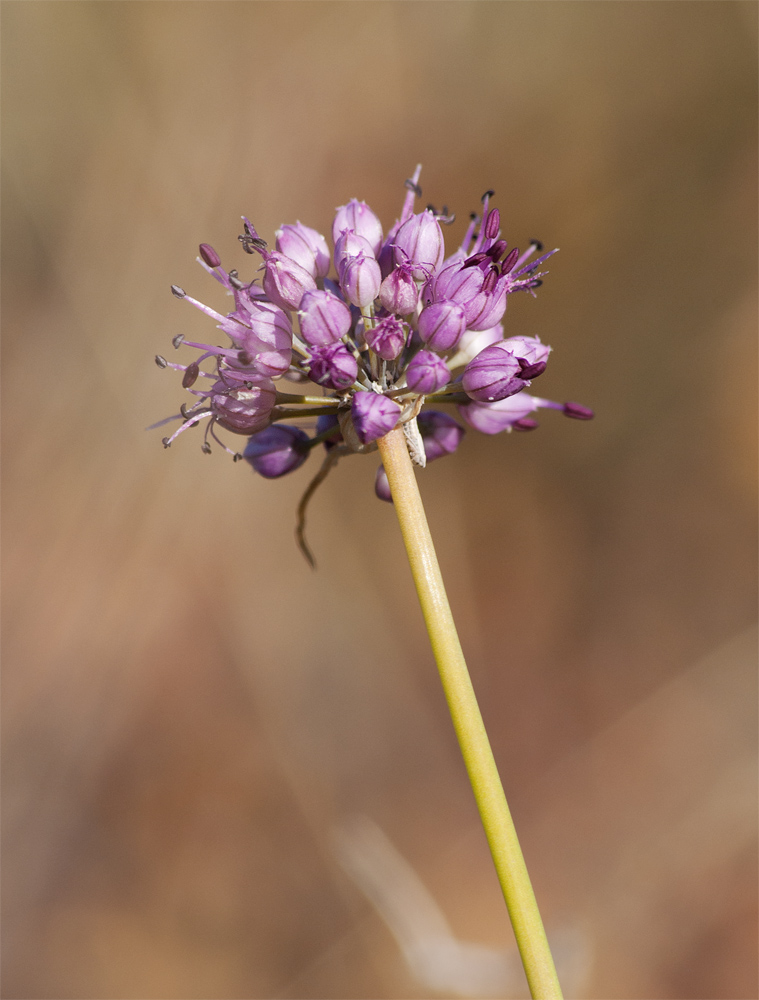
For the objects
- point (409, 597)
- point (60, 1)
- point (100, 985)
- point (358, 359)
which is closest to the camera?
point (358, 359)

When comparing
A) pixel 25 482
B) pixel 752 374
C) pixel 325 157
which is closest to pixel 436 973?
pixel 25 482

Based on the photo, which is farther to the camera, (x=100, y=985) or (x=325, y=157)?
(x=325, y=157)

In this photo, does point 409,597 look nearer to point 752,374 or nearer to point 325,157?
point 752,374

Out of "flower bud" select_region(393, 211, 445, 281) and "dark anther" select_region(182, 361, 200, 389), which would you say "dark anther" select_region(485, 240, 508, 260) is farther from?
"dark anther" select_region(182, 361, 200, 389)

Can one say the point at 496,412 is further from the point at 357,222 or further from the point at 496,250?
the point at 357,222

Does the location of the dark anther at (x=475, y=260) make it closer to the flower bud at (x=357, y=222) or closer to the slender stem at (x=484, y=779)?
the flower bud at (x=357, y=222)

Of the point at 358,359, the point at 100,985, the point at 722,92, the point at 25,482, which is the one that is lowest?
the point at 100,985

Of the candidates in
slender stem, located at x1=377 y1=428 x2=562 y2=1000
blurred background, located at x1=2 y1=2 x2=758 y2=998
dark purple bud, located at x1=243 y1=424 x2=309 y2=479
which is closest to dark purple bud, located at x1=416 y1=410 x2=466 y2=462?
dark purple bud, located at x1=243 y1=424 x2=309 y2=479
